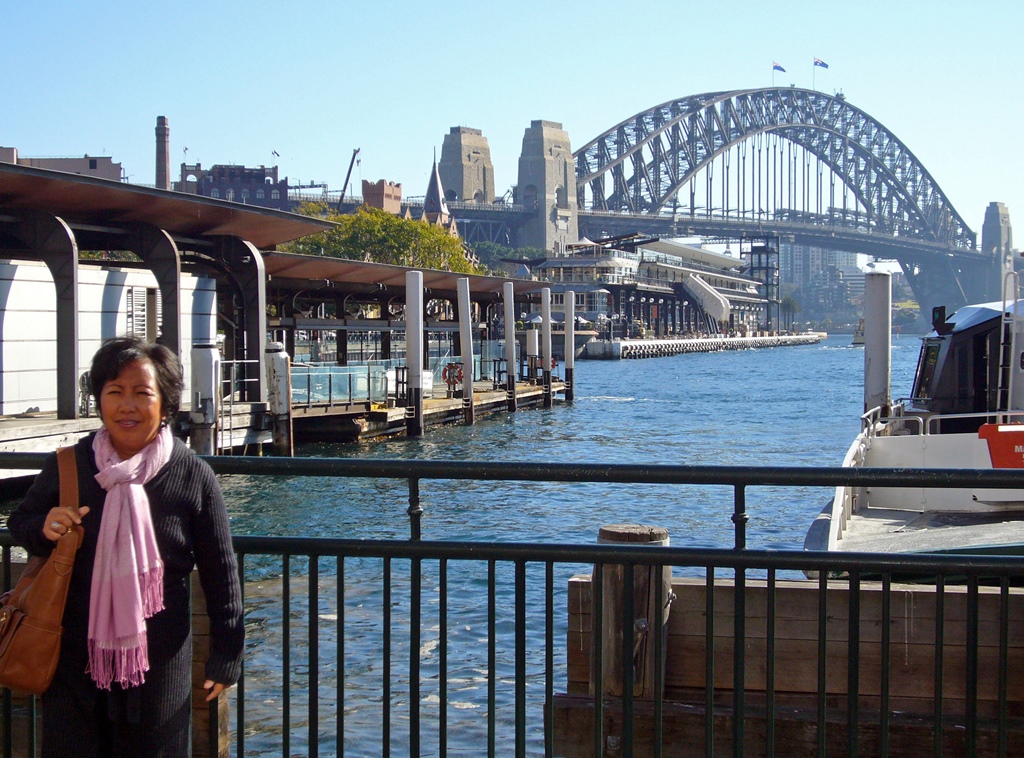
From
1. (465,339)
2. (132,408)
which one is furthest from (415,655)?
(465,339)

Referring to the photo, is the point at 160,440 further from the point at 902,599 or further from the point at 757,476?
the point at 902,599

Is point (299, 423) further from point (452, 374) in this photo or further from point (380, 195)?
point (380, 195)

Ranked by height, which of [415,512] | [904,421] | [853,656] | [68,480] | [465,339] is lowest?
[904,421]

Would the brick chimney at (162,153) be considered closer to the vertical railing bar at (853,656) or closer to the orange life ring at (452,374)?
the orange life ring at (452,374)

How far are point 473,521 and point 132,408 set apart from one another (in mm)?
16436

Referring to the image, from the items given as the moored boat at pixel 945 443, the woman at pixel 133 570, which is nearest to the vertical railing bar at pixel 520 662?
the woman at pixel 133 570

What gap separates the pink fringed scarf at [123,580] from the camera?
3736mm

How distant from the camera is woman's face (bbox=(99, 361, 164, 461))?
12.9 ft

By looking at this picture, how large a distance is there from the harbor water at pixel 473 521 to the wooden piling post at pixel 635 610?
45 centimetres

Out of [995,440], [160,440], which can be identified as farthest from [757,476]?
[995,440]

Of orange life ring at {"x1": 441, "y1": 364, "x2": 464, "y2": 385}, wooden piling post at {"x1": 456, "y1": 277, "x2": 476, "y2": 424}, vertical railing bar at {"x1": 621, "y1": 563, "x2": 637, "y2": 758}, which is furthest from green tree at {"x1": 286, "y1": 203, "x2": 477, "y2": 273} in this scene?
vertical railing bar at {"x1": 621, "y1": 563, "x2": 637, "y2": 758}

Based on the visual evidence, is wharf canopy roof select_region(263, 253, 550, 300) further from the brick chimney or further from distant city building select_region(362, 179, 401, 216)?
distant city building select_region(362, 179, 401, 216)

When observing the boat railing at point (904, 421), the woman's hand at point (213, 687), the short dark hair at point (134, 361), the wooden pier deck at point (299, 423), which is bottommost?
the wooden pier deck at point (299, 423)

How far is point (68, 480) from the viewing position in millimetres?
3840
